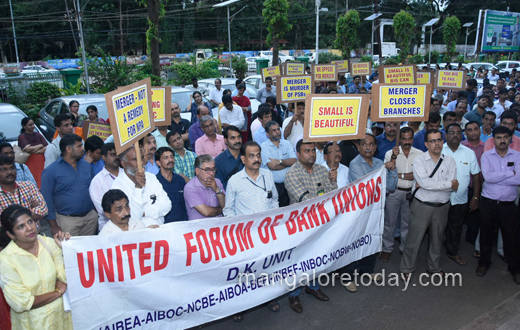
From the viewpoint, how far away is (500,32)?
→ 35688 millimetres

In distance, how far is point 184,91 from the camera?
11844mm

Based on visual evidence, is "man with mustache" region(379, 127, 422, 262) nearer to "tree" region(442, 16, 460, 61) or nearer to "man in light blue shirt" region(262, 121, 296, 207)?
"man in light blue shirt" region(262, 121, 296, 207)

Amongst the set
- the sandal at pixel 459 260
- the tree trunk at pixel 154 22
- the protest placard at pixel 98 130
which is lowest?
the sandal at pixel 459 260

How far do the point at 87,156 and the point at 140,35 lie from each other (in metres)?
52.2

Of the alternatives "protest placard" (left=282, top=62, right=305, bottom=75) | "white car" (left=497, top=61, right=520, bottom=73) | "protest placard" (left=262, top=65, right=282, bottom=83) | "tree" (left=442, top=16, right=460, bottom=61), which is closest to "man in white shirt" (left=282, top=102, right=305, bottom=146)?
"protest placard" (left=282, top=62, right=305, bottom=75)

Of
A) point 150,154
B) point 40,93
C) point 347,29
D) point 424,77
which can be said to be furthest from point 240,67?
point 150,154

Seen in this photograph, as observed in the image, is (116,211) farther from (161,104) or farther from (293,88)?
(293,88)

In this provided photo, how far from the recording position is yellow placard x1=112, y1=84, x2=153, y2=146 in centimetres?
429

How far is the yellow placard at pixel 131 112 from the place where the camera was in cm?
429

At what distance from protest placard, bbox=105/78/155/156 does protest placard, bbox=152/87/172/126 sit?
5.47ft

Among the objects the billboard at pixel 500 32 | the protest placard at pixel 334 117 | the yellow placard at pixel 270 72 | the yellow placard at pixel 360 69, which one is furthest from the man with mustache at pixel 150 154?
the billboard at pixel 500 32

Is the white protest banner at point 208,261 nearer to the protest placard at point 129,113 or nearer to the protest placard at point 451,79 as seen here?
the protest placard at point 129,113

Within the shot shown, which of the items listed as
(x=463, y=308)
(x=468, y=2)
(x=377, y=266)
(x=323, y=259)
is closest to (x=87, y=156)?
(x=323, y=259)

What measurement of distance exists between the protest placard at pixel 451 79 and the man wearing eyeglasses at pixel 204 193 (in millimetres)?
8073
